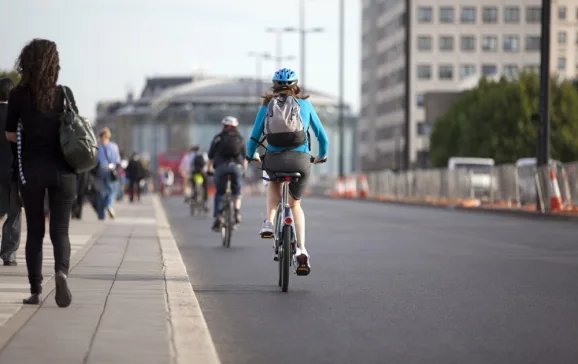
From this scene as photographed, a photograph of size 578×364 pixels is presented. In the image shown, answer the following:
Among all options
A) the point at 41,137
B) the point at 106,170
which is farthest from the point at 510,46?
the point at 41,137

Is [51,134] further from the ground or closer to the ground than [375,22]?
closer to the ground

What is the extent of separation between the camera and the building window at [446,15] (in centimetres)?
14525

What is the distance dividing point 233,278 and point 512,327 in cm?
491

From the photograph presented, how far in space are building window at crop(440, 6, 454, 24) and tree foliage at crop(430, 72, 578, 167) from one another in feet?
130

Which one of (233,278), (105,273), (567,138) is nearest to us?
(105,273)

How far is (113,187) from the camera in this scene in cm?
2938

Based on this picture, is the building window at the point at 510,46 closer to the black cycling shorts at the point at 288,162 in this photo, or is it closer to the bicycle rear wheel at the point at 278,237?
the bicycle rear wheel at the point at 278,237

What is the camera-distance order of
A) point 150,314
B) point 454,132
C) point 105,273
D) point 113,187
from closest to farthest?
point 150,314
point 105,273
point 113,187
point 454,132

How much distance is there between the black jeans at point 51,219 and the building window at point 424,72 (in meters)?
137

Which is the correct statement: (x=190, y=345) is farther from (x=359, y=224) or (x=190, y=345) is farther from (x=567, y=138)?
(x=567, y=138)

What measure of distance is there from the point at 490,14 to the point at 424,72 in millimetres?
8167

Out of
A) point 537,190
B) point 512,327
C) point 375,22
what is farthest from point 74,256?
point 375,22

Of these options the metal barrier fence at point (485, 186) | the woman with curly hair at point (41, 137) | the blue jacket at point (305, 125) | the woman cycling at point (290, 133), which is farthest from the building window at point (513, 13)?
the woman with curly hair at point (41, 137)

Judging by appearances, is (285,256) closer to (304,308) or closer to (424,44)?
(304,308)
